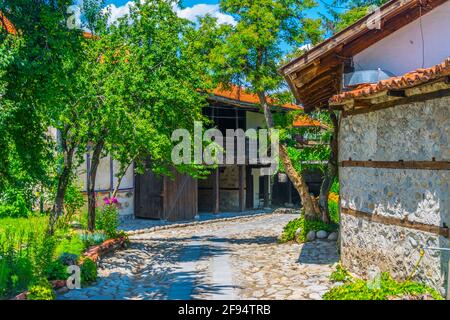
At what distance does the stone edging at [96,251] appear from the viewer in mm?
7506

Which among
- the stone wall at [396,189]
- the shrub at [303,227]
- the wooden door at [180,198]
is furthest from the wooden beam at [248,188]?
the stone wall at [396,189]

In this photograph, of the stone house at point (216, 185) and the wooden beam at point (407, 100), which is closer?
the wooden beam at point (407, 100)

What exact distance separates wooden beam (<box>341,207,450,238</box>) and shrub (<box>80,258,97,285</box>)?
460cm

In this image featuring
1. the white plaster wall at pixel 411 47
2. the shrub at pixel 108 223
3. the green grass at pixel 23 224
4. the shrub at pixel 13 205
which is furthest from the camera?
the shrub at pixel 13 205

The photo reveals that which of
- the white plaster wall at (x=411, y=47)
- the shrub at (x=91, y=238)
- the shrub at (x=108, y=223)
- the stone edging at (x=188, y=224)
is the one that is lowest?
the stone edging at (x=188, y=224)

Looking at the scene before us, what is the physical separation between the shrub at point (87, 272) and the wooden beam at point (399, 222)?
15.1 feet

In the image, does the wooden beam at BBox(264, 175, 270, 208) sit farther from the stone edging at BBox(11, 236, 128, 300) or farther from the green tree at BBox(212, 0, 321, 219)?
the stone edging at BBox(11, 236, 128, 300)

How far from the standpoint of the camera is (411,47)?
812 cm

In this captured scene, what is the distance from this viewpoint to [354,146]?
8.55 metres

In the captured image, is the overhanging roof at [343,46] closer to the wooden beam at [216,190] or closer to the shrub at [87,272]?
the shrub at [87,272]

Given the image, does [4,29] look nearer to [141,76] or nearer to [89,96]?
[89,96]

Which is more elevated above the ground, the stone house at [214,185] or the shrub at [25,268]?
the stone house at [214,185]

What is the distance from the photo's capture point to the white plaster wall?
7676mm
